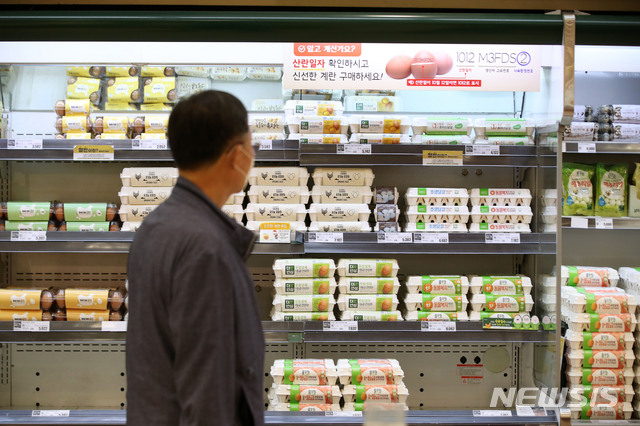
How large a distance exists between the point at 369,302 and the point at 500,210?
86cm

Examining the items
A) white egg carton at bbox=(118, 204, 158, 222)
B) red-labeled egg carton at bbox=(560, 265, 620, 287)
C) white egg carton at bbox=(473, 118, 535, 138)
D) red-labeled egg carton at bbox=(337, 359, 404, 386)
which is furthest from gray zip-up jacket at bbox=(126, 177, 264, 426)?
red-labeled egg carton at bbox=(560, 265, 620, 287)

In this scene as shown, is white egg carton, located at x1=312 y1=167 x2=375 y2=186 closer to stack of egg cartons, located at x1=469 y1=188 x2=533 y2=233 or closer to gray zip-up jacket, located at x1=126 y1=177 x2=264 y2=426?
stack of egg cartons, located at x1=469 y1=188 x2=533 y2=233

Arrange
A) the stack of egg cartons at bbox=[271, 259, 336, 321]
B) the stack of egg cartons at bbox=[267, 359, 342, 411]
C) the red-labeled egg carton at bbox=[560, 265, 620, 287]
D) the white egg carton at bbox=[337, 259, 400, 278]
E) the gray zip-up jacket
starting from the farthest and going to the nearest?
the red-labeled egg carton at bbox=[560, 265, 620, 287]
the white egg carton at bbox=[337, 259, 400, 278]
the stack of egg cartons at bbox=[271, 259, 336, 321]
the stack of egg cartons at bbox=[267, 359, 342, 411]
the gray zip-up jacket

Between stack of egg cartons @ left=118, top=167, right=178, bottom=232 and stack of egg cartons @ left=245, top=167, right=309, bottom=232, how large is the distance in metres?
0.42

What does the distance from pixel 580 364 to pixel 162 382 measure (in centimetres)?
258

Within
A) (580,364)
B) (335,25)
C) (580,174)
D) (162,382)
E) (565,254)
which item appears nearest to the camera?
(162,382)

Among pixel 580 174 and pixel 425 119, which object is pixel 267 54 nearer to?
pixel 425 119

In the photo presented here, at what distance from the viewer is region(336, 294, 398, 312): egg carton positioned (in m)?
3.11

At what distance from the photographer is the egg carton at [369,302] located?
122 inches

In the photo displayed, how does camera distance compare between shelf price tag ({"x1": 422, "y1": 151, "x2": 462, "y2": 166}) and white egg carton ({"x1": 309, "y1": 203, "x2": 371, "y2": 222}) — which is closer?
shelf price tag ({"x1": 422, "y1": 151, "x2": 462, "y2": 166})

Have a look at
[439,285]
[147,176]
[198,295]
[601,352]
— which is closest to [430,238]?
[439,285]

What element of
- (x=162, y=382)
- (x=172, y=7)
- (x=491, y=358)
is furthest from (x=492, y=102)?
(x=162, y=382)

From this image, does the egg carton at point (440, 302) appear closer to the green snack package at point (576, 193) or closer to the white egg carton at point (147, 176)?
the green snack package at point (576, 193)

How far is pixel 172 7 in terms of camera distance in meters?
2.22
